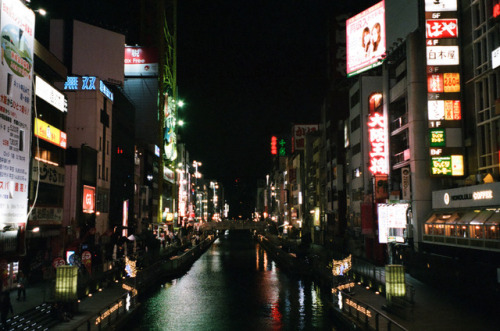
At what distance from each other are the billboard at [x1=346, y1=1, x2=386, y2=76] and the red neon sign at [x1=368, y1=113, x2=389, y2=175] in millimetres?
12751

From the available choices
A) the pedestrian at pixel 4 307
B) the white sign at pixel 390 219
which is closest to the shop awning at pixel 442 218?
the white sign at pixel 390 219

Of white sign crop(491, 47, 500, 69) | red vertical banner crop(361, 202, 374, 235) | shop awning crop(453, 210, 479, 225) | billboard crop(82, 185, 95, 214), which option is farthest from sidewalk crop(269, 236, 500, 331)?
billboard crop(82, 185, 95, 214)

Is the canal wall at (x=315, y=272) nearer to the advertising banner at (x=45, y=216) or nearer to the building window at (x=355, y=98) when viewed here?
the building window at (x=355, y=98)

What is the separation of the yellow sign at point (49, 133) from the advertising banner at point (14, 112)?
847 cm

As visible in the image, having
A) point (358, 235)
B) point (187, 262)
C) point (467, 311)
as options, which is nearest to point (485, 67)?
point (467, 311)

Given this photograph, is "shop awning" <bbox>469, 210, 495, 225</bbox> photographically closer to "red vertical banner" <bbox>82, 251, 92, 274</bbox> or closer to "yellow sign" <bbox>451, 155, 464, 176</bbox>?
"yellow sign" <bbox>451, 155, 464, 176</bbox>

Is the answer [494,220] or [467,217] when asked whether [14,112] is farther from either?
[467,217]

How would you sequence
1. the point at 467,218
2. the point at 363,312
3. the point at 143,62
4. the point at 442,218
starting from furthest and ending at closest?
1. the point at 143,62
2. the point at 442,218
3. the point at 467,218
4. the point at 363,312

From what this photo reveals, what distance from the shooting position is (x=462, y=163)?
34.0 m

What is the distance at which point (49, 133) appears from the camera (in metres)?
38.4

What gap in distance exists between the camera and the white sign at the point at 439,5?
3481 centimetres

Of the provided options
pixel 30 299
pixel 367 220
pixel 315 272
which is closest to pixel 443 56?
pixel 367 220

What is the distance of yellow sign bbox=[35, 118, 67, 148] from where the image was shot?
36.4 meters

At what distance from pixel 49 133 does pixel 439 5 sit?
2904 cm
